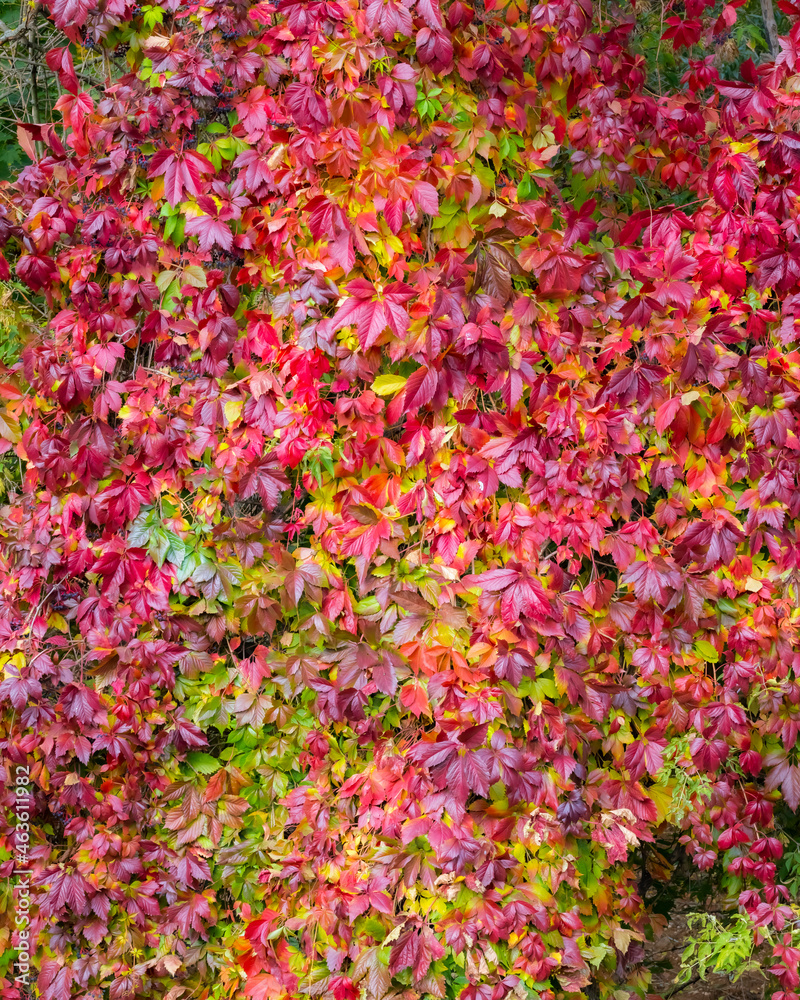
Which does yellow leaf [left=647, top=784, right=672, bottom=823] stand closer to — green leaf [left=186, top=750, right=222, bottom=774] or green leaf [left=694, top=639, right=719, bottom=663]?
green leaf [left=694, top=639, right=719, bottom=663]

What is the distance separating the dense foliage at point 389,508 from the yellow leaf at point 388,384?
0.13 ft

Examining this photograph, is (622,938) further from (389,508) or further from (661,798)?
(389,508)

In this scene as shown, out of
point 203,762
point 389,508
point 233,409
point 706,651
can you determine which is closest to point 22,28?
point 233,409

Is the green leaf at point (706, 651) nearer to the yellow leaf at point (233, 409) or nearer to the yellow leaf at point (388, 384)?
the yellow leaf at point (388, 384)

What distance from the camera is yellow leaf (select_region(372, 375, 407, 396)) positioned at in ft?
6.12

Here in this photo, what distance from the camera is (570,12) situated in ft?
6.45

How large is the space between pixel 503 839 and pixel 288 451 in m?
1.00

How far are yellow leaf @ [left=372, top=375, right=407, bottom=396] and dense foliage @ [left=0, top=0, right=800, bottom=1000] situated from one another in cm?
4

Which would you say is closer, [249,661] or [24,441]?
[249,661]

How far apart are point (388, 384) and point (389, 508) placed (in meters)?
0.28

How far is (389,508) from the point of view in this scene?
190cm

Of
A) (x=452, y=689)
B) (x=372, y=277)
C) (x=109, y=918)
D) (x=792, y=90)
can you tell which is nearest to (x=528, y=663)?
(x=452, y=689)

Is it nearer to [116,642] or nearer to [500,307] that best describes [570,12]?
[500,307]

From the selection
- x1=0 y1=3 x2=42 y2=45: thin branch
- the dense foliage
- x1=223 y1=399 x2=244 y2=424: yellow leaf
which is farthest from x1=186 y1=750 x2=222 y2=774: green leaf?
x1=0 y1=3 x2=42 y2=45: thin branch
